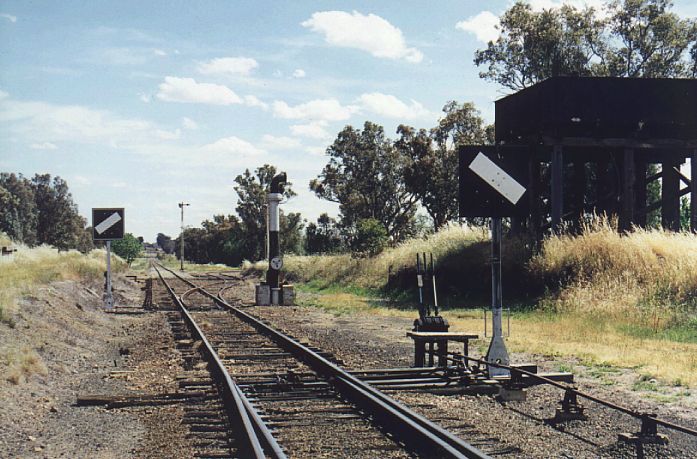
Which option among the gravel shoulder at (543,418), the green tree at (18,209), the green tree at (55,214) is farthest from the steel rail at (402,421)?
the green tree at (55,214)

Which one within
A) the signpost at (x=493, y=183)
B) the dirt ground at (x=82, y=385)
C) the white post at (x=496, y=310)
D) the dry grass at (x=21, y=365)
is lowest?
the dirt ground at (x=82, y=385)

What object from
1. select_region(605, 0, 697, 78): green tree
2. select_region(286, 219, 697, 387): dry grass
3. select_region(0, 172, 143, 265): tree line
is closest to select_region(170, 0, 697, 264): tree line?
select_region(605, 0, 697, 78): green tree

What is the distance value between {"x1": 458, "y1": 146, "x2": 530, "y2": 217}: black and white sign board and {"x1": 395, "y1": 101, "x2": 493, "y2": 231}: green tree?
140 ft

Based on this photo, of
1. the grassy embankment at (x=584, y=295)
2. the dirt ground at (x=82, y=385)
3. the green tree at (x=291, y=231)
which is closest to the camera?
the dirt ground at (x=82, y=385)

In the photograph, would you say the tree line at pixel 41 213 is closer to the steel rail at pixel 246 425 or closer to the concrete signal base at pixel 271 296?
the concrete signal base at pixel 271 296

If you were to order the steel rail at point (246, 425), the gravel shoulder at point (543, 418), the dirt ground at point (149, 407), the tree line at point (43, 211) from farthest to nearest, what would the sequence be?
the tree line at point (43, 211) → the dirt ground at point (149, 407) → the gravel shoulder at point (543, 418) → the steel rail at point (246, 425)

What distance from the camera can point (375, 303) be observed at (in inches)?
1005

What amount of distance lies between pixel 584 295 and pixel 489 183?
11.3 metres

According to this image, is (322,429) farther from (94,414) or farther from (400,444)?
(94,414)

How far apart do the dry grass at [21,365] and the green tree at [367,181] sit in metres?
51.2

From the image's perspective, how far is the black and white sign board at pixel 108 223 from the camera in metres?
18.7

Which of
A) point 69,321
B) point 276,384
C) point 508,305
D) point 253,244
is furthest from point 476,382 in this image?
point 253,244

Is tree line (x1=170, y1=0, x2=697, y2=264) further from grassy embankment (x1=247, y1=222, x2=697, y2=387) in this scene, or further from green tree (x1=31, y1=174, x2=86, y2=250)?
green tree (x1=31, y1=174, x2=86, y2=250)

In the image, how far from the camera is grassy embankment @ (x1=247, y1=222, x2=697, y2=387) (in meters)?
12.8
